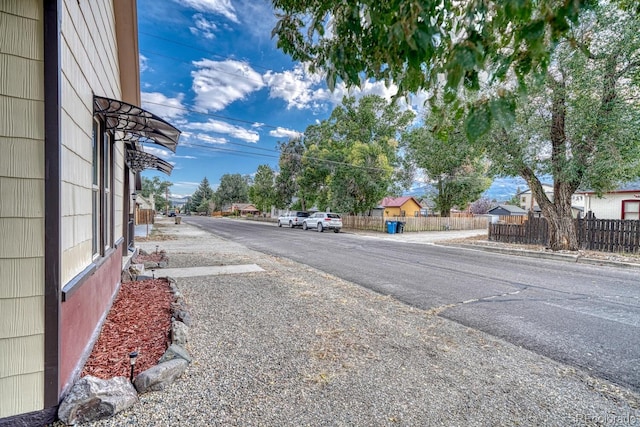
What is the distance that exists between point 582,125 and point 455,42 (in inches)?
452

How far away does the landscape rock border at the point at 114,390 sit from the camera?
2.05 m

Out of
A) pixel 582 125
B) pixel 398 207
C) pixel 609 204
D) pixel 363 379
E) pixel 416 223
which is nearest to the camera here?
pixel 363 379

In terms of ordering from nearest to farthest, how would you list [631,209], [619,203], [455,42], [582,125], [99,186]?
[455,42]
[99,186]
[582,125]
[631,209]
[619,203]

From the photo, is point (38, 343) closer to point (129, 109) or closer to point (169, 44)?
point (129, 109)

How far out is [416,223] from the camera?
23500 mm

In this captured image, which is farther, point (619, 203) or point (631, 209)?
point (619, 203)

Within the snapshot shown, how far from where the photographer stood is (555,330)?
390cm

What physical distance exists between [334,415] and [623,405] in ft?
7.40

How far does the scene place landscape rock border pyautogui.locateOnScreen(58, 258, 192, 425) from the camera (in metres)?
2.05

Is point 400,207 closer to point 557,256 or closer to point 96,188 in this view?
point 557,256

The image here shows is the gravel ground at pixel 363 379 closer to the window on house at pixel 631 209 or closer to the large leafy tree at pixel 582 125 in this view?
the large leafy tree at pixel 582 125

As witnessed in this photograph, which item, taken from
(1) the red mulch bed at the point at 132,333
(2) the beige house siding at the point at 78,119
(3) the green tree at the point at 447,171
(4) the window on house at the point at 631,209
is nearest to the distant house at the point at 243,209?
(3) the green tree at the point at 447,171

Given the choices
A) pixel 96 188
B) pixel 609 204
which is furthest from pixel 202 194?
pixel 96 188

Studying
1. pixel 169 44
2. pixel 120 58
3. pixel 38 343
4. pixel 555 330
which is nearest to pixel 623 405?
pixel 555 330
